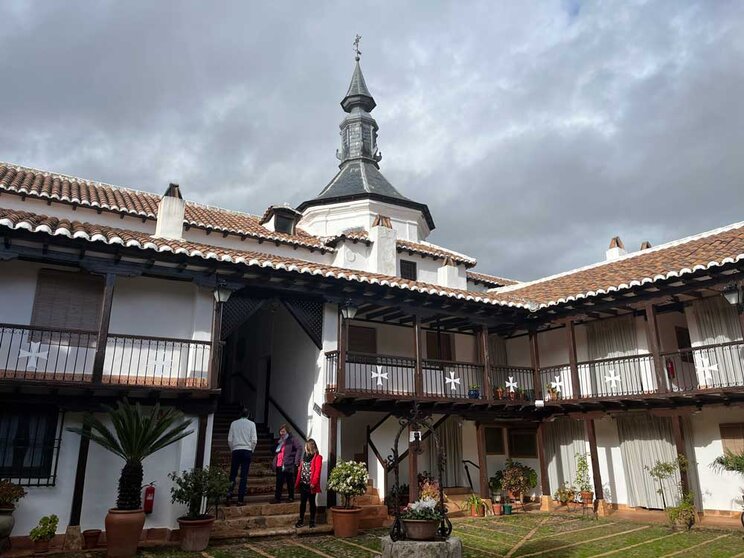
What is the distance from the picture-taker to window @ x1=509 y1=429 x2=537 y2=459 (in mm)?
17359

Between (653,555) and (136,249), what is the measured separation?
10.9m

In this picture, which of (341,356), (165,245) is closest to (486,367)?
(341,356)

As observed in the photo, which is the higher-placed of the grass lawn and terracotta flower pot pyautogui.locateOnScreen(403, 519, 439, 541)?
terracotta flower pot pyautogui.locateOnScreen(403, 519, 439, 541)

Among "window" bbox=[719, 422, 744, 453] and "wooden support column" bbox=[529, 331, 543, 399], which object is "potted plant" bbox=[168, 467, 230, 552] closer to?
"wooden support column" bbox=[529, 331, 543, 399]

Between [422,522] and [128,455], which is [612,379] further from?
[128,455]

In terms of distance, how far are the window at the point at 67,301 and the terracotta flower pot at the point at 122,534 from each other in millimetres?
3750

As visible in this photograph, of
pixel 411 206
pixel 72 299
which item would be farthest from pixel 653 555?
pixel 411 206

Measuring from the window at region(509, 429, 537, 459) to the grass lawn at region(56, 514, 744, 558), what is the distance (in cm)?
452

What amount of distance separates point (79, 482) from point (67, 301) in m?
3.65

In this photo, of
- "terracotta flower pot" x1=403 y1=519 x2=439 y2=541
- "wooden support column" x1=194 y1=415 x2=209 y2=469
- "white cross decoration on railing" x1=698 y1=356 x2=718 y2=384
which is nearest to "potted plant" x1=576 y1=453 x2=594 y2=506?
"white cross decoration on railing" x1=698 y1=356 x2=718 y2=384

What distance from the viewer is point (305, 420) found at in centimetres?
1376

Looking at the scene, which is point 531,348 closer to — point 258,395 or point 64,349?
point 258,395

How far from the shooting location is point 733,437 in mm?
13508

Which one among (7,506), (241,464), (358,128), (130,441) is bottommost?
(7,506)
